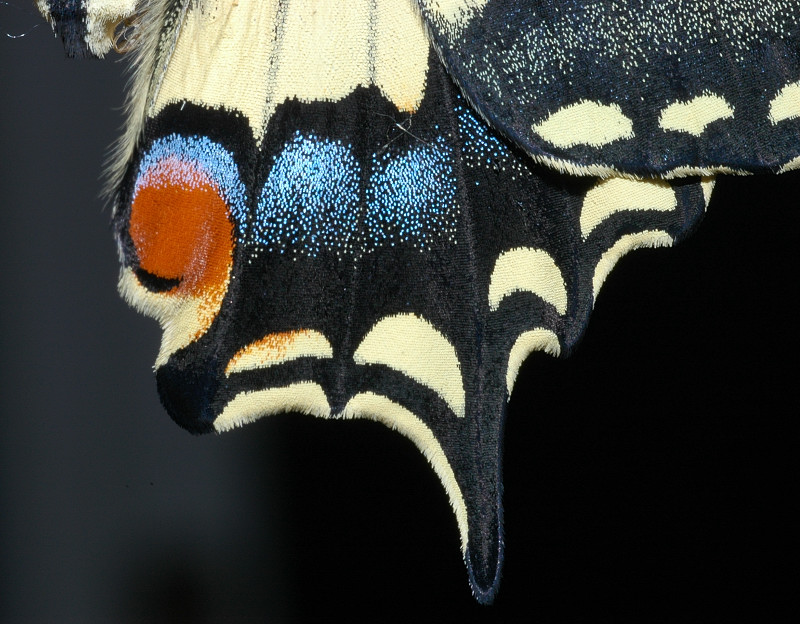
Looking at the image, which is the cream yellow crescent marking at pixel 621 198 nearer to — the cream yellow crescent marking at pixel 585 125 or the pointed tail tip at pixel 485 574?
the cream yellow crescent marking at pixel 585 125

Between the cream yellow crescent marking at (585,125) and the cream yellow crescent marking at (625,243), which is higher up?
the cream yellow crescent marking at (585,125)

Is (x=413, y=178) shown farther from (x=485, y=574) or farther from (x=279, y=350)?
(x=485, y=574)

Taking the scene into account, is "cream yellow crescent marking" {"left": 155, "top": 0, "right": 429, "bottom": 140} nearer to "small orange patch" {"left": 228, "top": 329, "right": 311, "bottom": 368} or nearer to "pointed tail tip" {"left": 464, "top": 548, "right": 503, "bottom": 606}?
"small orange patch" {"left": 228, "top": 329, "right": 311, "bottom": 368}

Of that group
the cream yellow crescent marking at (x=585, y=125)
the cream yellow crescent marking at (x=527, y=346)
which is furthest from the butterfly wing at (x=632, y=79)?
the cream yellow crescent marking at (x=527, y=346)

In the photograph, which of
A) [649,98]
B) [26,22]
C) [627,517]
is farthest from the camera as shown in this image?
[627,517]

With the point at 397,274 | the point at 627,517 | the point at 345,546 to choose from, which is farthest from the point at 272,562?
the point at 397,274

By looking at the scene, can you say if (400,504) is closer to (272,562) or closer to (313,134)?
(272,562)
